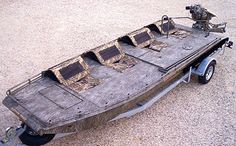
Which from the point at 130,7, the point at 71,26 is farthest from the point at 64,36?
the point at 130,7

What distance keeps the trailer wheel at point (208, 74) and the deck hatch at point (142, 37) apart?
1.92m

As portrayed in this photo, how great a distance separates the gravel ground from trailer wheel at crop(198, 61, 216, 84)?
18 centimetres

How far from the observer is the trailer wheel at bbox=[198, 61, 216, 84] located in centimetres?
841

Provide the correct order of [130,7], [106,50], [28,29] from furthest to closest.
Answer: [130,7] → [28,29] → [106,50]

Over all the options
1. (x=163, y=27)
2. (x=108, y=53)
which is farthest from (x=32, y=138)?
(x=163, y=27)

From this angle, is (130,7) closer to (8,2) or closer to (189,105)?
(8,2)

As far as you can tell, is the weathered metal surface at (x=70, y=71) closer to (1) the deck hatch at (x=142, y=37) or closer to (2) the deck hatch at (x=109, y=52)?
(2) the deck hatch at (x=109, y=52)

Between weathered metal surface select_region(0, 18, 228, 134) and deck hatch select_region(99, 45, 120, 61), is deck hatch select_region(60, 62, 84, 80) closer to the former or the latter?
weathered metal surface select_region(0, 18, 228, 134)

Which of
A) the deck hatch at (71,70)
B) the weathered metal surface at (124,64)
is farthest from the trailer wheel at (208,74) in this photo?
the deck hatch at (71,70)

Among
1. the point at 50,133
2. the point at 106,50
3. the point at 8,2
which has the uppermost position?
the point at 8,2

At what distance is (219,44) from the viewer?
9.22 m

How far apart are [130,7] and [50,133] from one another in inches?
421

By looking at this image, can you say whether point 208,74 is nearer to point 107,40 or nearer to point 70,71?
point 70,71

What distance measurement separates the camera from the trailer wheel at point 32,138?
19.3 feet
